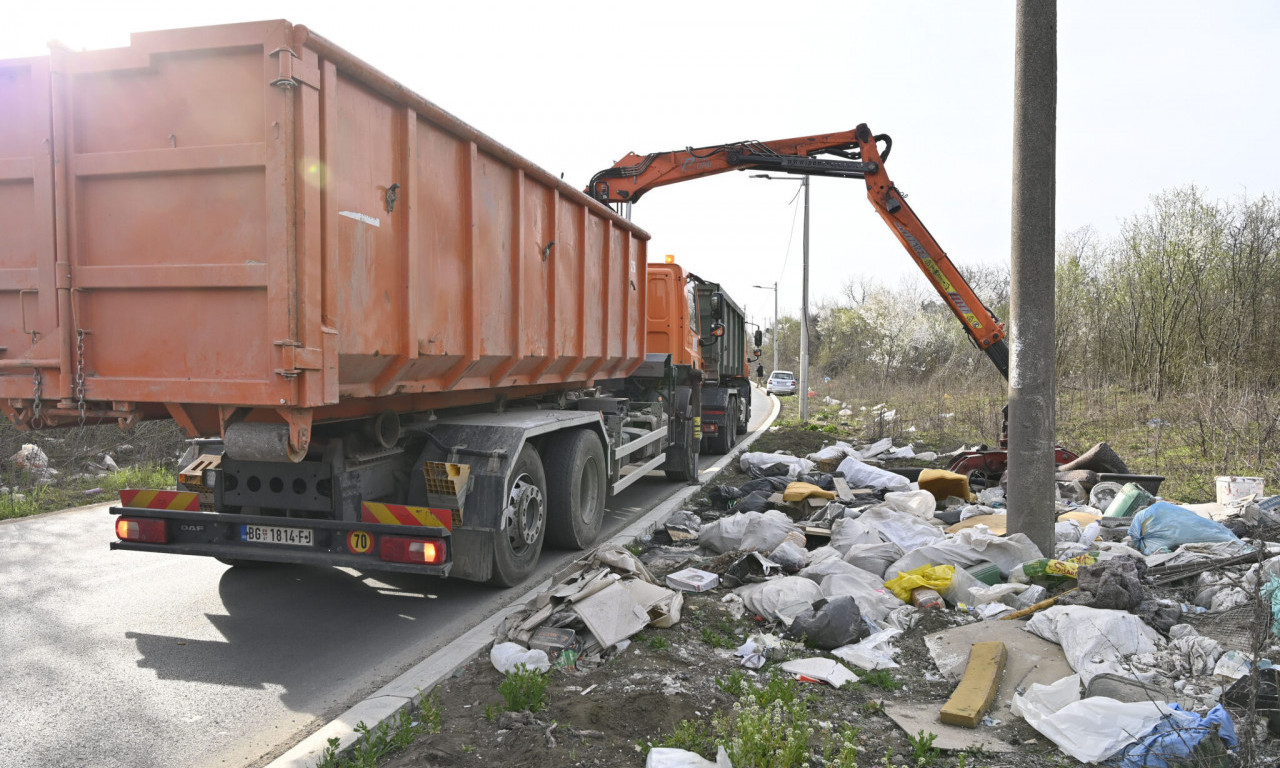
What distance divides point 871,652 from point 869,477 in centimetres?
562

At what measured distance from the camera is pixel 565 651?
409 centimetres

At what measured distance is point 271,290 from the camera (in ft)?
12.2

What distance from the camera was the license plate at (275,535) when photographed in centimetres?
470

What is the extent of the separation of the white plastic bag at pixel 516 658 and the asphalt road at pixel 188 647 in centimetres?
59

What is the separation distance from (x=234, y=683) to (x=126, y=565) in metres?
2.97

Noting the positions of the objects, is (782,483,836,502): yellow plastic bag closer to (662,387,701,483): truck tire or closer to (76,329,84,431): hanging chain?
(662,387,701,483): truck tire

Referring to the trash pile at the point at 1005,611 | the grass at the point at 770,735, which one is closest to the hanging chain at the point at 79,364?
the trash pile at the point at 1005,611

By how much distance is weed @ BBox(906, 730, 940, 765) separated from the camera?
3.01 metres

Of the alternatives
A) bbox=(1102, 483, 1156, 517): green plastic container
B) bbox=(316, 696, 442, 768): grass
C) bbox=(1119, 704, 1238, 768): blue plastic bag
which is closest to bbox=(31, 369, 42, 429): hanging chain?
bbox=(316, 696, 442, 768): grass

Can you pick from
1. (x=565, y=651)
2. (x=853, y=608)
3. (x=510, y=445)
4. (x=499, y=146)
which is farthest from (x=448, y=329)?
(x=853, y=608)

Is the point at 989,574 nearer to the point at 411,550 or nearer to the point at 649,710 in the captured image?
the point at 649,710

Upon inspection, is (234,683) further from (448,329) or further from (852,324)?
(852,324)

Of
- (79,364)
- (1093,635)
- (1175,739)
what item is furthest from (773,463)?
(79,364)

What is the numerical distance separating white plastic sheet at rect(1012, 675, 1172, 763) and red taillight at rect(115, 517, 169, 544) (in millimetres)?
4914
